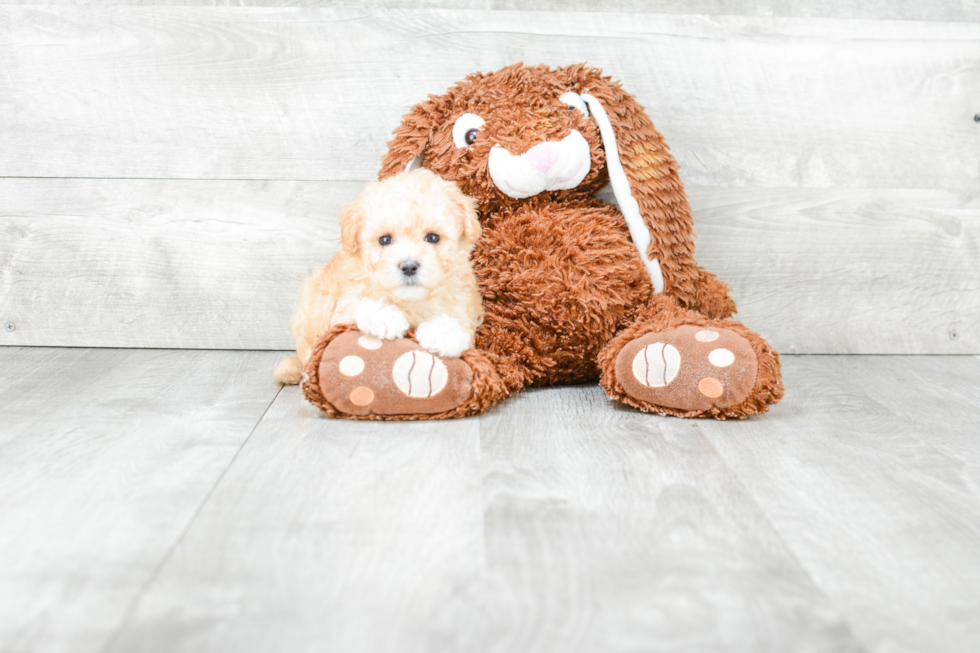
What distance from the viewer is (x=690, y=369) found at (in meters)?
0.96

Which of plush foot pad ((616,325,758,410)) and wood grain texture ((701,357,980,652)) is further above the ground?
plush foot pad ((616,325,758,410))

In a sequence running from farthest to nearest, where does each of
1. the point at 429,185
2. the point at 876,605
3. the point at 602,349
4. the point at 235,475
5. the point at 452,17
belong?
1. the point at 452,17
2. the point at 602,349
3. the point at 429,185
4. the point at 235,475
5. the point at 876,605

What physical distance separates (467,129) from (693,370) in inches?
17.8

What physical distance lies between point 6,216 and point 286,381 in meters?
0.64

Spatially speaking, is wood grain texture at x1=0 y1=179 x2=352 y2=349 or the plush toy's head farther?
wood grain texture at x1=0 y1=179 x2=352 y2=349

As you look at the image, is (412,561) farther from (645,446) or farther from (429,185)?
(429,185)

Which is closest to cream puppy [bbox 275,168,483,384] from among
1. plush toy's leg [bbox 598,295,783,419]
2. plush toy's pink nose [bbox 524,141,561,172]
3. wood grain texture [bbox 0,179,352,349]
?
plush toy's pink nose [bbox 524,141,561,172]

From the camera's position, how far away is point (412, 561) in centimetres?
62

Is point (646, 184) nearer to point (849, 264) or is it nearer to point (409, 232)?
point (409, 232)

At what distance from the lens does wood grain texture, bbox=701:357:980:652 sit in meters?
0.58

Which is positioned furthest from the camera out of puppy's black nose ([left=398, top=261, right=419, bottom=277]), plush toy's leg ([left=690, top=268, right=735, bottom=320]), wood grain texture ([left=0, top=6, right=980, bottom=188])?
wood grain texture ([left=0, top=6, right=980, bottom=188])

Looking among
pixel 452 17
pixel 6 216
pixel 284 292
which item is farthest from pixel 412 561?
pixel 6 216

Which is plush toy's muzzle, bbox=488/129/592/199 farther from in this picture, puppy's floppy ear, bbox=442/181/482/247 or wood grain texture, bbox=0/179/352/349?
wood grain texture, bbox=0/179/352/349

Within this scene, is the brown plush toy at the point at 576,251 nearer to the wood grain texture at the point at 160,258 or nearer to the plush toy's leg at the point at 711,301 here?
the plush toy's leg at the point at 711,301
